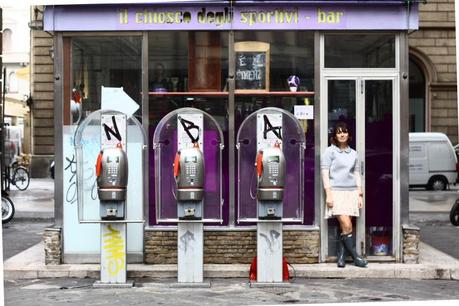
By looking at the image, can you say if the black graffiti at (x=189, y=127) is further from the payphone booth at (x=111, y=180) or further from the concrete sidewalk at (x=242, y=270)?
the concrete sidewalk at (x=242, y=270)

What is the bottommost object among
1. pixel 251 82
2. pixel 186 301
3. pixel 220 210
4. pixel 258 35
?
pixel 186 301

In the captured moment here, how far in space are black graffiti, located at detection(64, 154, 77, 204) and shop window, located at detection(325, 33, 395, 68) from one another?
10.9ft

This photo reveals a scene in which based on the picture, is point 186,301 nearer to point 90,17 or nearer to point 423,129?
point 90,17

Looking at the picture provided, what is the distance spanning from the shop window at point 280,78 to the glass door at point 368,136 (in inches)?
11.5

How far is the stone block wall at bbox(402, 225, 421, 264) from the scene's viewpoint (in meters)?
8.68

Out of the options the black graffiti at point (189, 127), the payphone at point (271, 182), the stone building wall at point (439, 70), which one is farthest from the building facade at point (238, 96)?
the stone building wall at point (439, 70)

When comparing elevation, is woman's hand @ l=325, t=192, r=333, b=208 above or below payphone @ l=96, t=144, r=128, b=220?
below

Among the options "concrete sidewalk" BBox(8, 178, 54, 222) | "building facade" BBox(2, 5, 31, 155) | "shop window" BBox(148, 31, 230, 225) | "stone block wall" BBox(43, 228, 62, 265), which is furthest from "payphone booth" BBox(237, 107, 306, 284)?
"building facade" BBox(2, 5, 31, 155)

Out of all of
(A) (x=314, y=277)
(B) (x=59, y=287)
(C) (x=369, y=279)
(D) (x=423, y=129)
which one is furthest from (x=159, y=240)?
(D) (x=423, y=129)

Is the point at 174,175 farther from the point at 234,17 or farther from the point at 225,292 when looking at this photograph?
the point at 234,17

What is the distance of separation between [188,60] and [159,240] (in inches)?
87.5

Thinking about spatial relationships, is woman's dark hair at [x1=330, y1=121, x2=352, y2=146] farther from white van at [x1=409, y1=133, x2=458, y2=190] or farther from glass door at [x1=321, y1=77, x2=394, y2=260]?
white van at [x1=409, y1=133, x2=458, y2=190]

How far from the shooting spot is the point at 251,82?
8.89 metres

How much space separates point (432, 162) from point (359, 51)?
13984 mm
